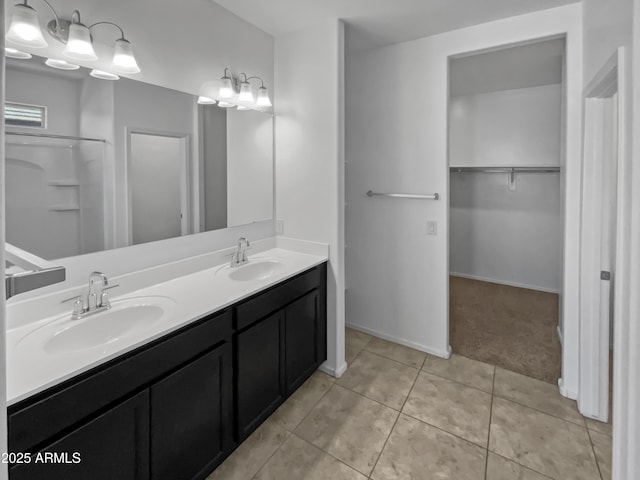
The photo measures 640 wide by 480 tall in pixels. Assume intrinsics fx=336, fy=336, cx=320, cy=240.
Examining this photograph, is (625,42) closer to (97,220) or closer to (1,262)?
(1,262)

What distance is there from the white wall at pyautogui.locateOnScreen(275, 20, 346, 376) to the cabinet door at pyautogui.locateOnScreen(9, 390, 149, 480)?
4.69ft

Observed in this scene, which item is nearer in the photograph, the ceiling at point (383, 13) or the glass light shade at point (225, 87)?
the ceiling at point (383, 13)

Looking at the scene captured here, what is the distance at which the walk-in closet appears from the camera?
10.8ft

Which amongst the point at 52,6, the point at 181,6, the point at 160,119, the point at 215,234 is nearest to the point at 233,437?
the point at 215,234

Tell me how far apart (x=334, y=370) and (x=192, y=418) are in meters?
1.22

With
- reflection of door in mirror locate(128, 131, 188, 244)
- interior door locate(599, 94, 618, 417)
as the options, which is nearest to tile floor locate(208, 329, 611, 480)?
interior door locate(599, 94, 618, 417)

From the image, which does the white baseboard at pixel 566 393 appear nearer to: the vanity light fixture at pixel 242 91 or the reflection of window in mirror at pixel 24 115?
the vanity light fixture at pixel 242 91

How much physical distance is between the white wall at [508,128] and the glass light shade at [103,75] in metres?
3.39

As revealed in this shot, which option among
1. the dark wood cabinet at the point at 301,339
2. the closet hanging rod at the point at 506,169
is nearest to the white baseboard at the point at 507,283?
the closet hanging rod at the point at 506,169

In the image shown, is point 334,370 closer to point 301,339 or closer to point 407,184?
point 301,339

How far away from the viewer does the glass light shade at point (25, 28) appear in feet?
4.20

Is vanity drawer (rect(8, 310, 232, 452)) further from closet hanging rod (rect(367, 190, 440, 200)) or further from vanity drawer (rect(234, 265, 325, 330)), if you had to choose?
closet hanging rod (rect(367, 190, 440, 200))

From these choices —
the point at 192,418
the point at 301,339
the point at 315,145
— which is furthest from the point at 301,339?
the point at 315,145

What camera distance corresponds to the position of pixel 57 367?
3.36 ft
